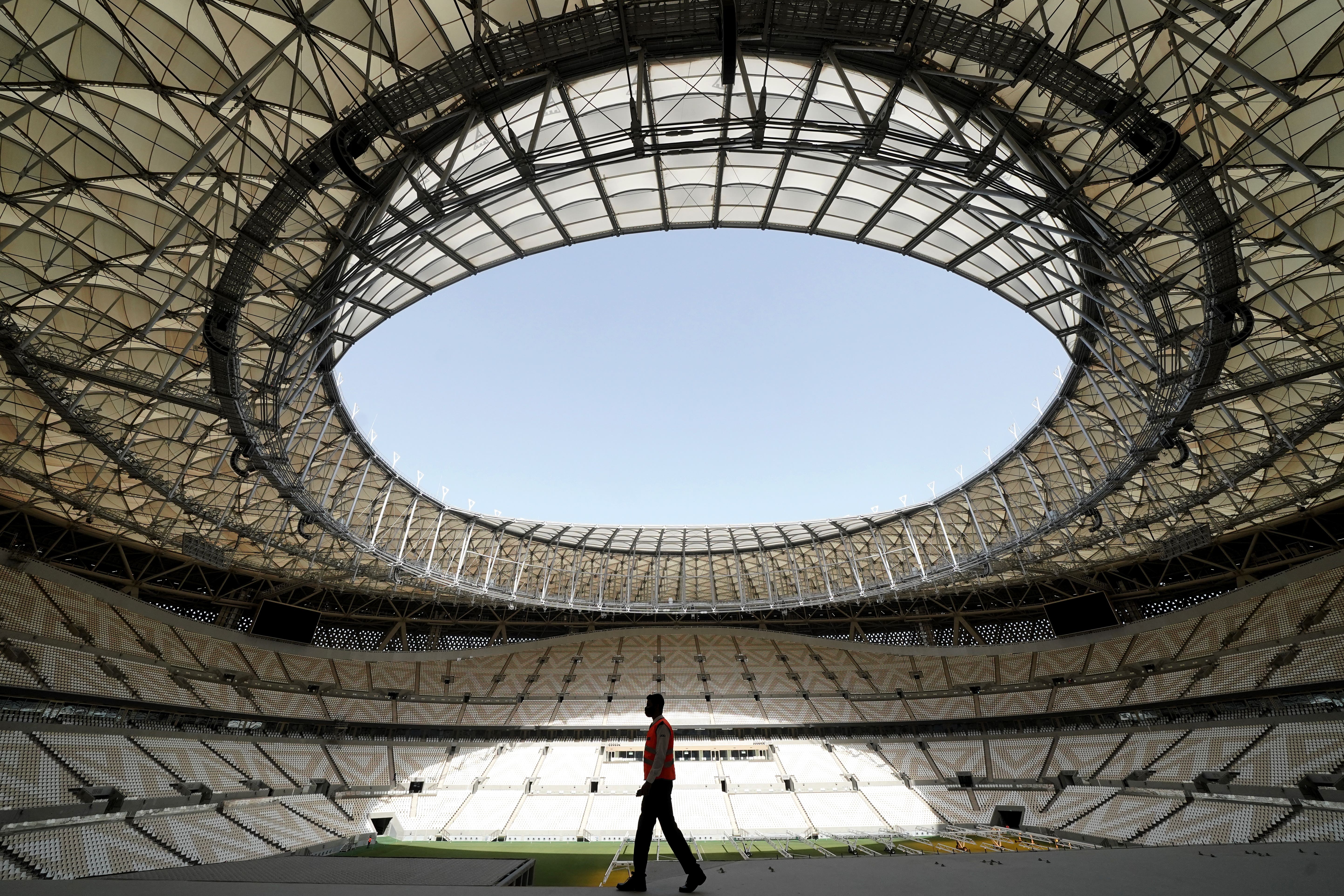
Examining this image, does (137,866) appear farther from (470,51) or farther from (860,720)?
(860,720)

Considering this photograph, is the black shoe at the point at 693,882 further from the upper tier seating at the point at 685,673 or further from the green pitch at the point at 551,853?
the upper tier seating at the point at 685,673

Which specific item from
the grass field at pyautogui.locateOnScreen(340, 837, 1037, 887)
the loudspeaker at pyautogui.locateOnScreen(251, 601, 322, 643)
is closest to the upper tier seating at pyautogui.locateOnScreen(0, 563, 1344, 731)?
the loudspeaker at pyautogui.locateOnScreen(251, 601, 322, 643)

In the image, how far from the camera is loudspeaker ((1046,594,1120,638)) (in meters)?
45.0

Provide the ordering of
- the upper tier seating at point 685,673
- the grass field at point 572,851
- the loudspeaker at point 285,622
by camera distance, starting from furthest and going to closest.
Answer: the loudspeaker at point 285,622 → the upper tier seating at point 685,673 → the grass field at point 572,851

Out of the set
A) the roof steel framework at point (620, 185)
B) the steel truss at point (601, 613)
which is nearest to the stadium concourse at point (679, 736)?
the steel truss at point (601, 613)

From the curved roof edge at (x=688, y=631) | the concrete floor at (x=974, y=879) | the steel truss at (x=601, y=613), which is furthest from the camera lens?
the steel truss at (x=601, y=613)

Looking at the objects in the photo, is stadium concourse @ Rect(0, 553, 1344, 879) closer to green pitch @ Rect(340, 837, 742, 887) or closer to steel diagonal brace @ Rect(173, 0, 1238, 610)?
green pitch @ Rect(340, 837, 742, 887)

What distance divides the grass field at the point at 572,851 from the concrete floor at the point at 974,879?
22162mm

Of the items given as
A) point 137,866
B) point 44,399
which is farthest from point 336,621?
point 44,399

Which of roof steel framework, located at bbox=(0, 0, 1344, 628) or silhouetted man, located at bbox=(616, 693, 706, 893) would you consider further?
roof steel framework, located at bbox=(0, 0, 1344, 628)

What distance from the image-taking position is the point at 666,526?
4338 cm

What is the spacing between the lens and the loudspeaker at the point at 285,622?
4519 centimetres

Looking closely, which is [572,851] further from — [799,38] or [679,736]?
[799,38]

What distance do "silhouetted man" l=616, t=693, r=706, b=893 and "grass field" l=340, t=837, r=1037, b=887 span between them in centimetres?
2230
